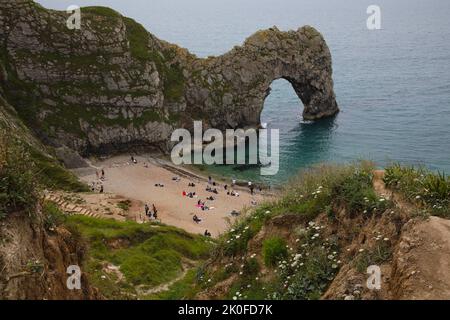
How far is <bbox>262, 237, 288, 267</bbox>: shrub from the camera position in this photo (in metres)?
15.4

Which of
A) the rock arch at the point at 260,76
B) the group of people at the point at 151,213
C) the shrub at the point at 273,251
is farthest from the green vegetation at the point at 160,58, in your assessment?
the shrub at the point at 273,251

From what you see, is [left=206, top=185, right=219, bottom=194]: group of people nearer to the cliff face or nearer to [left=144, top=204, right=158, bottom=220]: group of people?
[left=144, top=204, right=158, bottom=220]: group of people

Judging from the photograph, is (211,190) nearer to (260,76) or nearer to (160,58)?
(160,58)

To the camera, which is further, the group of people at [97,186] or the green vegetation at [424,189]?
the group of people at [97,186]

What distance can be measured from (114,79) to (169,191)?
26.1 metres

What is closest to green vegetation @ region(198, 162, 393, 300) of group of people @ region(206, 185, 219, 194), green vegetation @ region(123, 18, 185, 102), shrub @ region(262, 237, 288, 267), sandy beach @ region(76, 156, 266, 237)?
shrub @ region(262, 237, 288, 267)

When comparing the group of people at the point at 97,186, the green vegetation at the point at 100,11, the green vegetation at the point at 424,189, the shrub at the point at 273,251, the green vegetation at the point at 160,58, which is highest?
the green vegetation at the point at 100,11

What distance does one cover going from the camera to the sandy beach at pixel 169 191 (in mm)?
54344

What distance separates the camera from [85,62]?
8006cm

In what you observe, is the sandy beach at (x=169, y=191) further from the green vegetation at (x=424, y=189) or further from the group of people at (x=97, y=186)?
the green vegetation at (x=424, y=189)

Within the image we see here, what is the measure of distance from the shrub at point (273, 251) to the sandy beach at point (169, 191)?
33.7 m

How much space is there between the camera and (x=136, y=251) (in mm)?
32344

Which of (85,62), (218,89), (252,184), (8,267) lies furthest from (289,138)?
(8,267)
